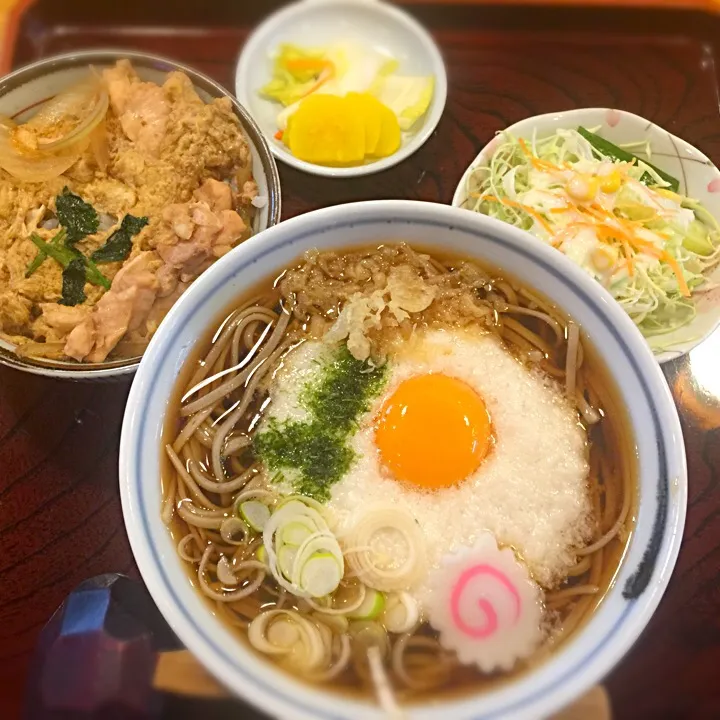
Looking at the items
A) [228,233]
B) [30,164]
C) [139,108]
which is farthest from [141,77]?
[228,233]

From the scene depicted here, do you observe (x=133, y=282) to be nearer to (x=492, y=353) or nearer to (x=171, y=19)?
(x=492, y=353)

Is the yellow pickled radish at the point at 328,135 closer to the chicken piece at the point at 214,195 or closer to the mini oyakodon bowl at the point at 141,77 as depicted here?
the mini oyakodon bowl at the point at 141,77

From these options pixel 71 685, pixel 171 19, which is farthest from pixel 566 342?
pixel 171 19

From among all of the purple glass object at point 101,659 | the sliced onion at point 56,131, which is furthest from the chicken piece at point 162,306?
the purple glass object at point 101,659

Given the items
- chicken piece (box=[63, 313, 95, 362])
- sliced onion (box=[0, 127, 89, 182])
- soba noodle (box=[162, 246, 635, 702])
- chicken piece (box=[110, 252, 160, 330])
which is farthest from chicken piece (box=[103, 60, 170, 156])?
soba noodle (box=[162, 246, 635, 702])

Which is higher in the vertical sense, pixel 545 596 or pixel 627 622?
pixel 627 622

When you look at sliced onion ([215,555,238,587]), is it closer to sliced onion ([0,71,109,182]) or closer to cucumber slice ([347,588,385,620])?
cucumber slice ([347,588,385,620])
